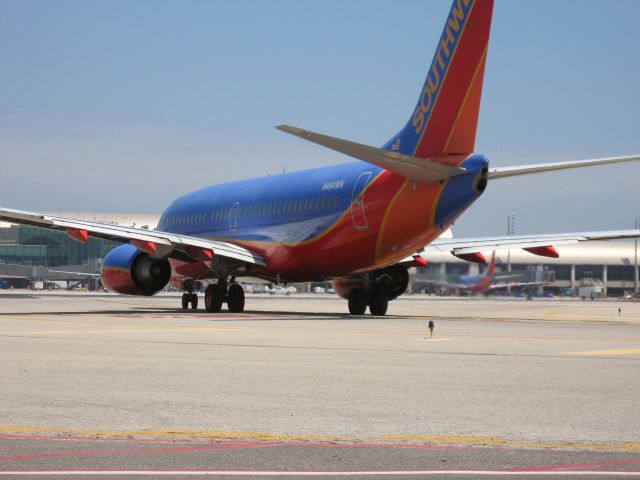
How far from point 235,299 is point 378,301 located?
486 centimetres

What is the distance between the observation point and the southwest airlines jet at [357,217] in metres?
29.5

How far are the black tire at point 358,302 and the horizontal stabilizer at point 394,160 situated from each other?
26.7ft

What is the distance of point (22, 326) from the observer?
26344mm

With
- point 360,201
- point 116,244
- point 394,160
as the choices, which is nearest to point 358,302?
point 360,201

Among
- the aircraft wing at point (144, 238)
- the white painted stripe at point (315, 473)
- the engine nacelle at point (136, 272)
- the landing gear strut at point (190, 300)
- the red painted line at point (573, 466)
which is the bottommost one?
the white painted stripe at point (315, 473)

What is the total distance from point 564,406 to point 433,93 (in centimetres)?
1969

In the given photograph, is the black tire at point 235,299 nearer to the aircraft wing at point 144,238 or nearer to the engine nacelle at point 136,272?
the aircraft wing at point 144,238

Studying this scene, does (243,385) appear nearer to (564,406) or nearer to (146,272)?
(564,406)

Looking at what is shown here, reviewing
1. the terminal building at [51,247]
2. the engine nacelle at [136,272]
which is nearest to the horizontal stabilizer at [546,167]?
the engine nacelle at [136,272]

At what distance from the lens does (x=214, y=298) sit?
36750mm

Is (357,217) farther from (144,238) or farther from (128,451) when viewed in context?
(128,451)

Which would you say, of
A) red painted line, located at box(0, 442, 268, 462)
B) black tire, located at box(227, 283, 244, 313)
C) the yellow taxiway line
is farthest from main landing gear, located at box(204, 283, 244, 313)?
red painted line, located at box(0, 442, 268, 462)

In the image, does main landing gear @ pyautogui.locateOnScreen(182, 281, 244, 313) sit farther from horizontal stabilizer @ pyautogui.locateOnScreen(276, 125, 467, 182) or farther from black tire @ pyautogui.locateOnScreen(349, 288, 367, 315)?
horizontal stabilizer @ pyautogui.locateOnScreen(276, 125, 467, 182)

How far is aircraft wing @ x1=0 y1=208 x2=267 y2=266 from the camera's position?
3198 cm
